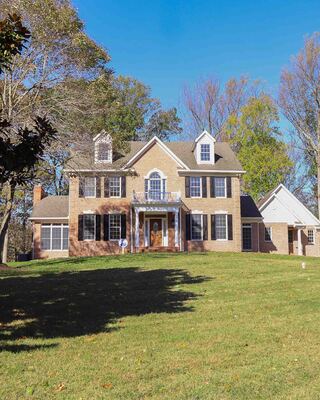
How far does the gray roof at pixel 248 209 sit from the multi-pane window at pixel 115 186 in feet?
27.7

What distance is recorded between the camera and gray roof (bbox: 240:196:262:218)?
3062cm

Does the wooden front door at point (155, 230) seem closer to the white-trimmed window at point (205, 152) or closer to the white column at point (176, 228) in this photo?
the white column at point (176, 228)

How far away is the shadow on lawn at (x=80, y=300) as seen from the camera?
758 centimetres

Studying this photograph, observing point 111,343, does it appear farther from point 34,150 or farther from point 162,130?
point 162,130

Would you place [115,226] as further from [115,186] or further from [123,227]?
[115,186]

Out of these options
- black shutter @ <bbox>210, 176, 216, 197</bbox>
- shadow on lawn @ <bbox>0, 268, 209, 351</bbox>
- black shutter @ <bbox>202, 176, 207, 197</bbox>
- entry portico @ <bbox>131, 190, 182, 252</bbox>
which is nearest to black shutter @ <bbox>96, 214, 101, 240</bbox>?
entry portico @ <bbox>131, 190, 182, 252</bbox>

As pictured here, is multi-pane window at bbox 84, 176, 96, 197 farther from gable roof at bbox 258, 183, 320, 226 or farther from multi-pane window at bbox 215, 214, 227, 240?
gable roof at bbox 258, 183, 320, 226

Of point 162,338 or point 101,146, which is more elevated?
point 101,146

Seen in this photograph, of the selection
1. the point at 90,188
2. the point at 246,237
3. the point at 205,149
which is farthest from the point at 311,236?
the point at 90,188

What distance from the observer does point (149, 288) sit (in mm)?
11711

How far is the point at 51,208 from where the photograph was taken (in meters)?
30.2

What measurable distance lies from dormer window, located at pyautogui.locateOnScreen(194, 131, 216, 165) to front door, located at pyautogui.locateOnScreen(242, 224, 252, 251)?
195 inches

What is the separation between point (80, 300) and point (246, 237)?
71.1 feet

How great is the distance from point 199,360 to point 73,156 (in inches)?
544
